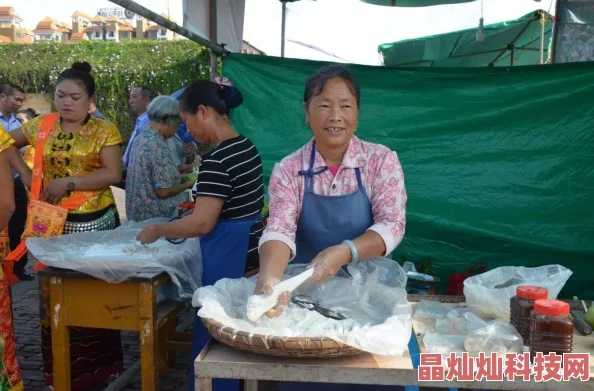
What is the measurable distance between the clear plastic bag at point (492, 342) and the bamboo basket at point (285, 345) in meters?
0.33

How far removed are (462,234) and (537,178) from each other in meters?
0.66

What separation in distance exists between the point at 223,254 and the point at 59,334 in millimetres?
857

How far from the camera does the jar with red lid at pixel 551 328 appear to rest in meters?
1.41

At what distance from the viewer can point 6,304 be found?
Answer: 2.40 m

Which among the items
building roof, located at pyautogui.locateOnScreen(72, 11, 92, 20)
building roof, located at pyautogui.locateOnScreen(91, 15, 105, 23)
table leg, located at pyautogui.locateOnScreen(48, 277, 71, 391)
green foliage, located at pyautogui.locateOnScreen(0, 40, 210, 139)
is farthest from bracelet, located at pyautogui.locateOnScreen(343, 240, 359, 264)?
building roof, located at pyautogui.locateOnScreen(72, 11, 92, 20)

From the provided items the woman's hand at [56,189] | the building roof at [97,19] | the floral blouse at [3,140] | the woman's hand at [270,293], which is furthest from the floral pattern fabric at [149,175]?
the building roof at [97,19]

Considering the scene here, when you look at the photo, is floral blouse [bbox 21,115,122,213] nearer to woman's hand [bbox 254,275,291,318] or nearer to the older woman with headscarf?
the older woman with headscarf

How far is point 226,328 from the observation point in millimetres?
1408

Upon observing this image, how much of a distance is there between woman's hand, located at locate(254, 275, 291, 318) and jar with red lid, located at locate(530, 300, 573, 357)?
68cm

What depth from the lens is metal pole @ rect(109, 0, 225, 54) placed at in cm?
301

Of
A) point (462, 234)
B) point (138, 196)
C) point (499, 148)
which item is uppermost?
point (499, 148)

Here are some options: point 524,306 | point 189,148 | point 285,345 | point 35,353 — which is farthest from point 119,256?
point 189,148

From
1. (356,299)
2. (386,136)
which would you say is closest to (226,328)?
(356,299)

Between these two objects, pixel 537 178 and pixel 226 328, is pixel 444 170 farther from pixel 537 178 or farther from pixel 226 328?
pixel 226 328
